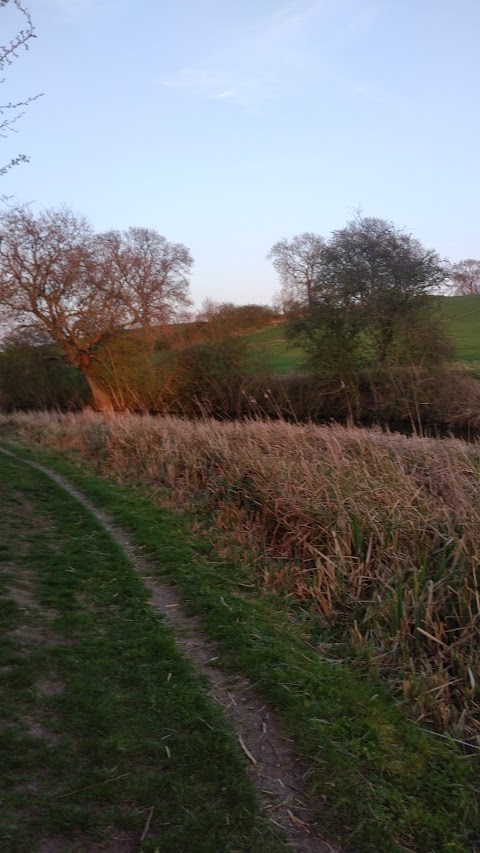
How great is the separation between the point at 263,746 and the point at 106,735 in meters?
0.93

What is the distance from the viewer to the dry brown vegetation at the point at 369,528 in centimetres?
543

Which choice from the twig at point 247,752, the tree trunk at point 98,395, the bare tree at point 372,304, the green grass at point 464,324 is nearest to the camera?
the twig at point 247,752

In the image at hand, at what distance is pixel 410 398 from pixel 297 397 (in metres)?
5.53

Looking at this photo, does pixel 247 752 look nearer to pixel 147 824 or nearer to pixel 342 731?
pixel 342 731

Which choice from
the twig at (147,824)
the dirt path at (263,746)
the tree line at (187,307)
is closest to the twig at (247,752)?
the dirt path at (263,746)

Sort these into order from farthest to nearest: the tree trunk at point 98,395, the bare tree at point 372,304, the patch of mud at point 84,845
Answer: the tree trunk at point 98,395 < the bare tree at point 372,304 < the patch of mud at point 84,845

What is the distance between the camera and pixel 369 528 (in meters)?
7.30

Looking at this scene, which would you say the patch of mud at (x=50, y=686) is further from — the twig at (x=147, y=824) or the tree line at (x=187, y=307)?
the tree line at (x=187, y=307)

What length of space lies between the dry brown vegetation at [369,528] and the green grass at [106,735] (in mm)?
1741

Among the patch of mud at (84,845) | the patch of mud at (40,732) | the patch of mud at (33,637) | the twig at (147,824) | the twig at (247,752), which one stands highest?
the patch of mud at (33,637)

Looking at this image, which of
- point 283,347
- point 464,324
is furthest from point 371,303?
point 464,324

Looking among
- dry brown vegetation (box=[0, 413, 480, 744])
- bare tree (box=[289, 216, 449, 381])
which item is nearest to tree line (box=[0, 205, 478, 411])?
bare tree (box=[289, 216, 449, 381])

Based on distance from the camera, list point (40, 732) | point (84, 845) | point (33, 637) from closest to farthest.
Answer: point (84, 845), point (40, 732), point (33, 637)

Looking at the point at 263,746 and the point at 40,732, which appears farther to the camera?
the point at 263,746
